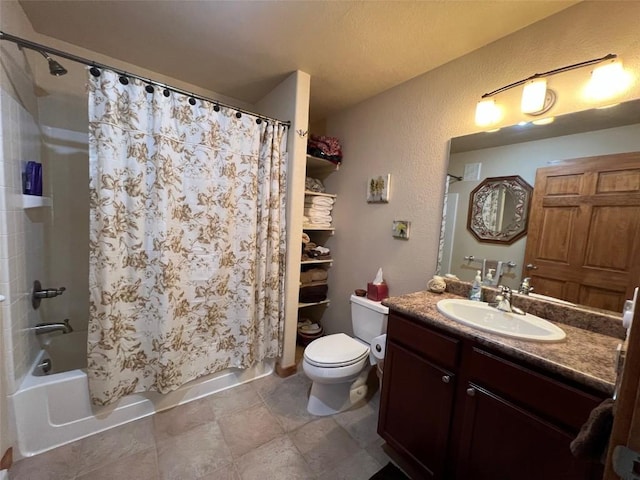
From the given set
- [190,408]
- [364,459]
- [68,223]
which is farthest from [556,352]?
[68,223]

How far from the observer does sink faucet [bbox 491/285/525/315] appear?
1.27m

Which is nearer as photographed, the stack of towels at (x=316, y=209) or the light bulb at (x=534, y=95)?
the light bulb at (x=534, y=95)

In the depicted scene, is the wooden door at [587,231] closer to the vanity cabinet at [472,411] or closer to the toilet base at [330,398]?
the vanity cabinet at [472,411]

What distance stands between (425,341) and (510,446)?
421 millimetres

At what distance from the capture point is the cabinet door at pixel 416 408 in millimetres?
1105

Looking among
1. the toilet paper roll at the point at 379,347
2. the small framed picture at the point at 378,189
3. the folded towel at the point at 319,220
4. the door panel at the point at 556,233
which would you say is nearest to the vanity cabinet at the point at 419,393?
the toilet paper roll at the point at 379,347

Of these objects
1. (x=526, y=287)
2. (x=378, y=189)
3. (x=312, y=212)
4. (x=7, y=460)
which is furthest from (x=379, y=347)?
(x=7, y=460)

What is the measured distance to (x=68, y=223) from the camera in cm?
184

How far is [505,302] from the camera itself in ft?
4.25

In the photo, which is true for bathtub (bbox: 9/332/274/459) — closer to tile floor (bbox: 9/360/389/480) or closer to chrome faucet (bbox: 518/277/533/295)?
tile floor (bbox: 9/360/389/480)

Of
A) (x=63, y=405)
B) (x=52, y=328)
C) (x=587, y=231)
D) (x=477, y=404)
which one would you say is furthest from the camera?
(x=52, y=328)

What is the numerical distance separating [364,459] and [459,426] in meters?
0.63

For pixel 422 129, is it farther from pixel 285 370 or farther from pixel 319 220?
pixel 285 370

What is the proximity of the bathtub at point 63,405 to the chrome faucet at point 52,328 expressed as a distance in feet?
0.21
